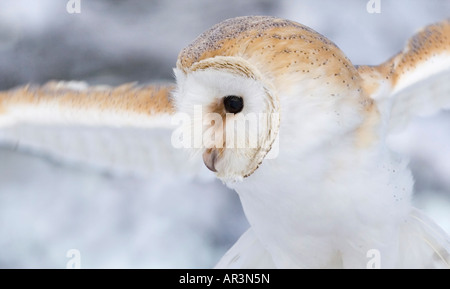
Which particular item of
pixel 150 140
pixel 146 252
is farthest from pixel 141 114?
pixel 146 252

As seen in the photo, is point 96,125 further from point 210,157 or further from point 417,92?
point 417,92

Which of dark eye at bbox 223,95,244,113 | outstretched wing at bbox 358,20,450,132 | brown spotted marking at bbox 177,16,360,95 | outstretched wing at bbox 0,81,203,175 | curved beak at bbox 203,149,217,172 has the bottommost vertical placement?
curved beak at bbox 203,149,217,172

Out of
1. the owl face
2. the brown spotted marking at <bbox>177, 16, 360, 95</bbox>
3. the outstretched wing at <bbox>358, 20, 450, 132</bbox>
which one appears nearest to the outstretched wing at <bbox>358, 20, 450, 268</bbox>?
the outstretched wing at <bbox>358, 20, 450, 132</bbox>

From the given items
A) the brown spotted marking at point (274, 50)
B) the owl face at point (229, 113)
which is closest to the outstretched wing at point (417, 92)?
the brown spotted marking at point (274, 50)

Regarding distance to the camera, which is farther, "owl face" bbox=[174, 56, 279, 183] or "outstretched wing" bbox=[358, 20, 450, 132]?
"outstretched wing" bbox=[358, 20, 450, 132]

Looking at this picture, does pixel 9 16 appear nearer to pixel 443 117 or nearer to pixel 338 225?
pixel 338 225

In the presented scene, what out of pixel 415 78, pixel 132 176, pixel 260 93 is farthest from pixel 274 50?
pixel 132 176

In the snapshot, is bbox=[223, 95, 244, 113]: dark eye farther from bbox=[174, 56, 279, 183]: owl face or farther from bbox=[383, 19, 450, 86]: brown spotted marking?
bbox=[383, 19, 450, 86]: brown spotted marking
